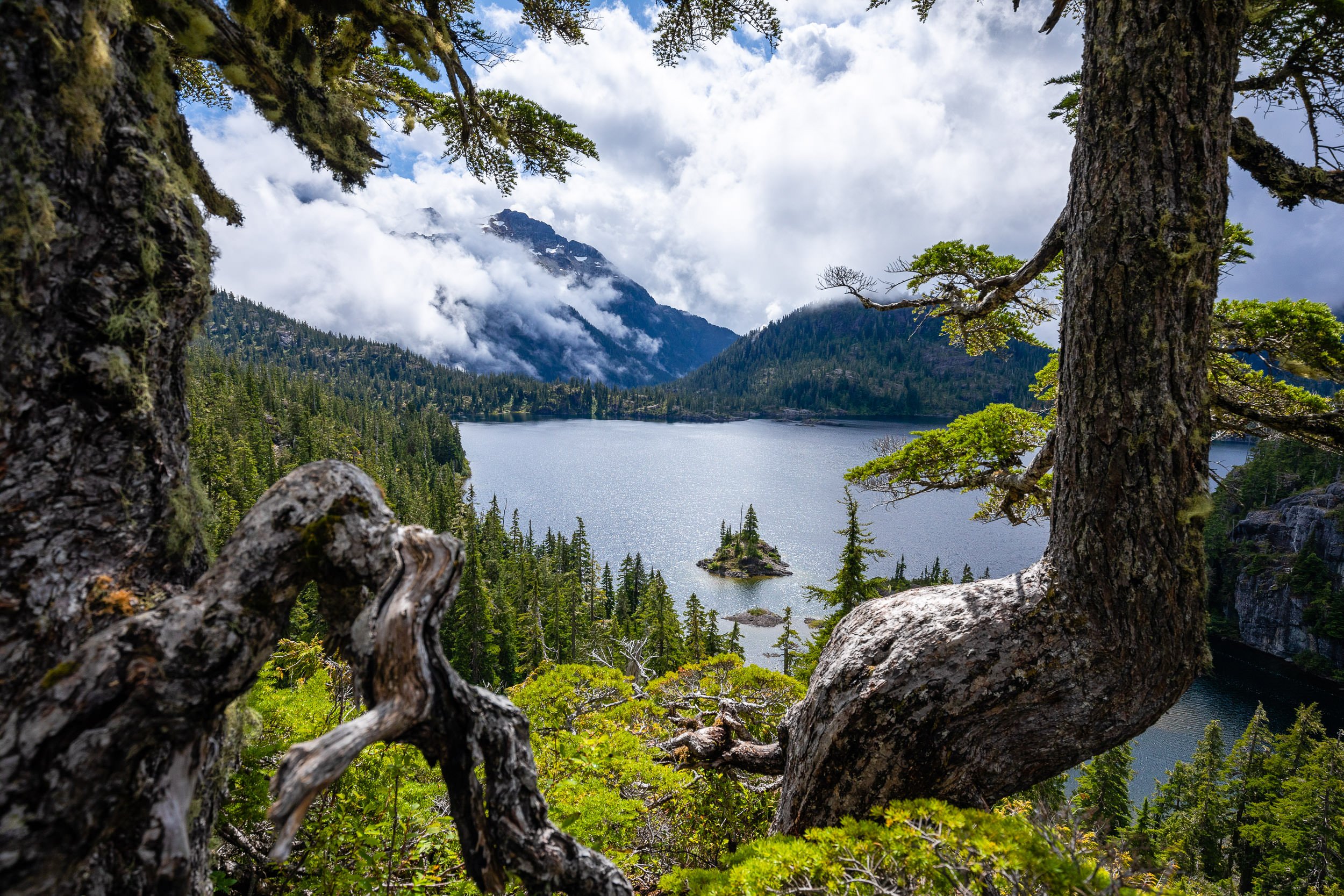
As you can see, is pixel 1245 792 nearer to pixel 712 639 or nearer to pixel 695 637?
pixel 712 639

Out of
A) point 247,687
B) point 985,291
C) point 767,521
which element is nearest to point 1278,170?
point 985,291

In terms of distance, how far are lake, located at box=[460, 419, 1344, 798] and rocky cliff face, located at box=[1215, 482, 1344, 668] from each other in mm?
6617

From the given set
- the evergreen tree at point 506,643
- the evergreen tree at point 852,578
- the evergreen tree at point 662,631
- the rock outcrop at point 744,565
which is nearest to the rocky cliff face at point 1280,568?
the rock outcrop at point 744,565

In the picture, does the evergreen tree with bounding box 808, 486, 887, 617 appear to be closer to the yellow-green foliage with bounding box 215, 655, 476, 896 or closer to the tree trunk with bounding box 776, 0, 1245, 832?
the tree trunk with bounding box 776, 0, 1245, 832

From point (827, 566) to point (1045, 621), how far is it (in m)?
59.8

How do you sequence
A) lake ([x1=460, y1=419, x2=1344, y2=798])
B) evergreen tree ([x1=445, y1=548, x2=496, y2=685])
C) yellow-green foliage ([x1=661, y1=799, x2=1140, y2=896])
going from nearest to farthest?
1. yellow-green foliage ([x1=661, y1=799, x2=1140, y2=896])
2. evergreen tree ([x1=445, y1=548, x2=496, y2=685])
3. lake ([x1=460, y1=419, x2=1344, y2=798])

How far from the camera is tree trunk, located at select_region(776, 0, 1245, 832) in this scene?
3.73 m

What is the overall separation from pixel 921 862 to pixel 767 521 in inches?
2946

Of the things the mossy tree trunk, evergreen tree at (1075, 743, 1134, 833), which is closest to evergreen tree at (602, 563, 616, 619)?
evergreen tree at (1075, 743, 1134, 833)

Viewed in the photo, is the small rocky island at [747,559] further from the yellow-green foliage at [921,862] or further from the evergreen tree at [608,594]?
the yellow-green foliage at [921,862]

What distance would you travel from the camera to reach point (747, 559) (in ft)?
203

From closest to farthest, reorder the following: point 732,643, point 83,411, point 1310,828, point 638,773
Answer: point 83,411 < point 638,773 < point 1310,828 < point 732,643

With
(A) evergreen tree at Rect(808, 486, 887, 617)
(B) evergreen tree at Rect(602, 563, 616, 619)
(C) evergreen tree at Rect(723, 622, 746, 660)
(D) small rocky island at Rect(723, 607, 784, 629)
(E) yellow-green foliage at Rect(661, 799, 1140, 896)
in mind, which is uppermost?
(E) yellow-green foliage at Rect(661, 799, 1140, 896)

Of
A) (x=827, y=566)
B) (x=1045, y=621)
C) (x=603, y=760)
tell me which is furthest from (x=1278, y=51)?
(x=827, y=566)
